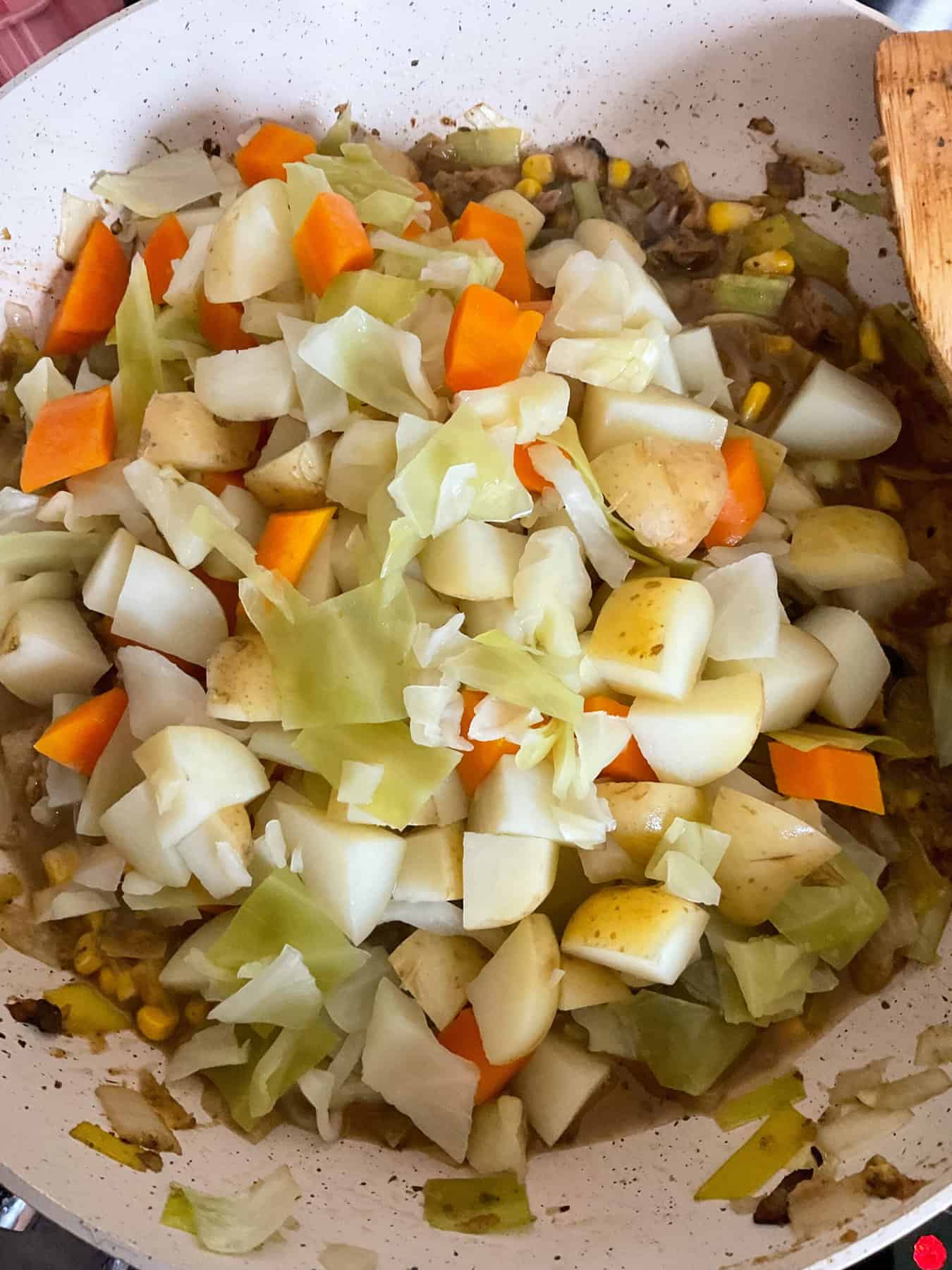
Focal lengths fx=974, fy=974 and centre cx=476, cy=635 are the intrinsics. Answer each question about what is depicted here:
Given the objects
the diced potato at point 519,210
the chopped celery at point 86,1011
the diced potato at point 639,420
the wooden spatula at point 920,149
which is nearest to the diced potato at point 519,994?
the chopped celery at point 86,1011

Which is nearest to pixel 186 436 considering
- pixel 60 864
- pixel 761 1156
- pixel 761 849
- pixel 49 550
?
pixel 49 550

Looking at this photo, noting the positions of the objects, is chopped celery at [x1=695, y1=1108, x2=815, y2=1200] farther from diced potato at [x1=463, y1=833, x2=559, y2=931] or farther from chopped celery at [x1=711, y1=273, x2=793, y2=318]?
chopped celery at [x1=711, y1=273, x2=793, y2=318]

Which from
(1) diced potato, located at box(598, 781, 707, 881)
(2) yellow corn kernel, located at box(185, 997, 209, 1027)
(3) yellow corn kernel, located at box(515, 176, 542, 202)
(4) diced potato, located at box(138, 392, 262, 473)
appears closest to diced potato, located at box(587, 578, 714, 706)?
(1) diced potato, located at box(598, 781, 707, 881)

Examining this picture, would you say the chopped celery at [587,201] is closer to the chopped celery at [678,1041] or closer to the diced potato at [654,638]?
the diced potato at [654,638]

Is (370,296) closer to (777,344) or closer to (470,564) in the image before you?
(470,564)

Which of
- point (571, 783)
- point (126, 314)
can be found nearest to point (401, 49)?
point (126, 314)

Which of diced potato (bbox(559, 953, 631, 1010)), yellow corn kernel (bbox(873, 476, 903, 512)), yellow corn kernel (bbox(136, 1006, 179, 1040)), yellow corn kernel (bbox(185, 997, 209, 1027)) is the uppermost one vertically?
yellow corn kernel (bbox(136, 1006, 179, 1040))
